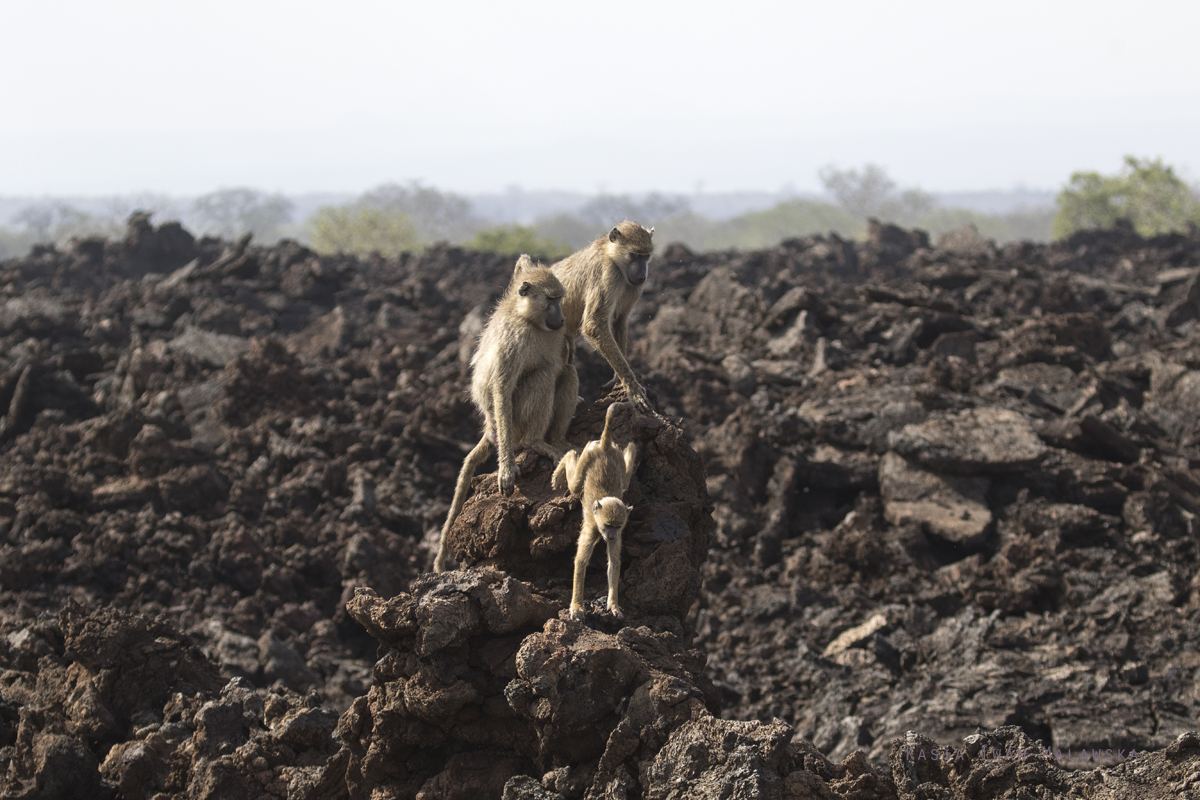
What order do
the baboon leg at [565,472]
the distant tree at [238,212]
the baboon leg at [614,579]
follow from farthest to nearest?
the distant tree at [238,212]
the baboon leg at [565,472]
the baboon leg at [614,579]

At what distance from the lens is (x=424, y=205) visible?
5438 inches

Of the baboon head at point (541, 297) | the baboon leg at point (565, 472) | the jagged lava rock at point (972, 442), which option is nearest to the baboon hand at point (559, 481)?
the baboon leg at point (565, 472)

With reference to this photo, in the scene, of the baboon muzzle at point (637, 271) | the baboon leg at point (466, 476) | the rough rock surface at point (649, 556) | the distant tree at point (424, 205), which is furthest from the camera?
the distant tree at point (424, 205)

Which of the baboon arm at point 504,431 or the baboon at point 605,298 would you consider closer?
the baboon arm at point 504,431

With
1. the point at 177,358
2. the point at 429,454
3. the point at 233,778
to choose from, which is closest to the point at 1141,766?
the point at 233,778

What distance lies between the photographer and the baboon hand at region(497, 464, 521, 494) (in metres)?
7.19

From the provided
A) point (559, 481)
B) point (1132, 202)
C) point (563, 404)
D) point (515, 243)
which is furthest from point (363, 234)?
point (559, 481)

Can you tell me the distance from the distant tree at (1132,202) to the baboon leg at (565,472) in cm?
5138

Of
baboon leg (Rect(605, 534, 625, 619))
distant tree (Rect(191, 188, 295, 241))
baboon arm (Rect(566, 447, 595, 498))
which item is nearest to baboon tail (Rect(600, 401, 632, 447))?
baboon arm (Rect(566, 447, 595, 498))

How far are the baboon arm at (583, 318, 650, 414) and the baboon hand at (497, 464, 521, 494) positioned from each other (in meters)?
1.10

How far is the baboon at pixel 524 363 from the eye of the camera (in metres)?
7.34

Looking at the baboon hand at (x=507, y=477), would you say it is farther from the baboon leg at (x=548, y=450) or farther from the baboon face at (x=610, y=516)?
the baboon face at (x=610, y=516)

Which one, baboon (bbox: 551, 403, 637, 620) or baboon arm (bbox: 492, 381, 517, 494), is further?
baboon arm (bbox: 492, 381, 517, 494)

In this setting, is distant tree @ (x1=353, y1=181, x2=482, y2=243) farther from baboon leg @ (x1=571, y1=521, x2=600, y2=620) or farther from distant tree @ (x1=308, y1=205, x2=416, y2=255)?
baboon leg @ (x1=571, y1=521, x2=600, y2=620)
